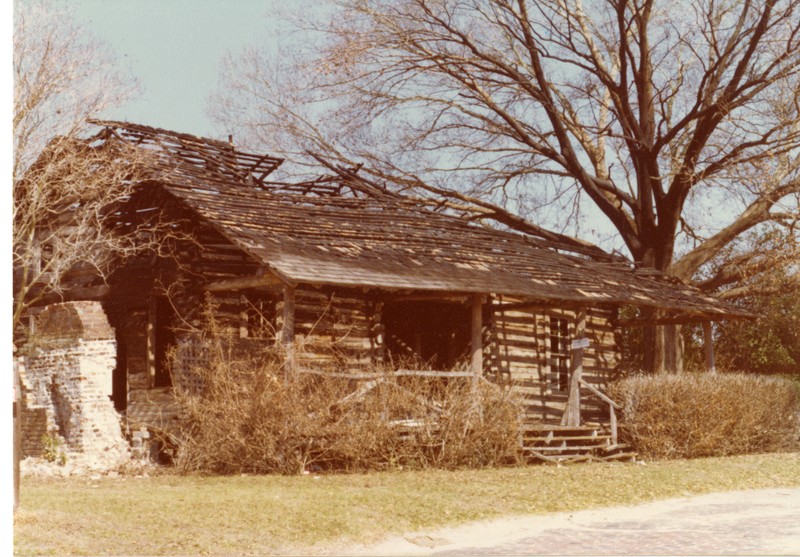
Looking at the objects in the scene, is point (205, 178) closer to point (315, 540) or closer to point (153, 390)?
point (153, 390)

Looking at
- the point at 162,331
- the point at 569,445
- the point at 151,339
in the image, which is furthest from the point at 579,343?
the point at 151,339

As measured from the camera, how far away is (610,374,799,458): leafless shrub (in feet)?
65.1

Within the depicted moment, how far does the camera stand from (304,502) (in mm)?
12516

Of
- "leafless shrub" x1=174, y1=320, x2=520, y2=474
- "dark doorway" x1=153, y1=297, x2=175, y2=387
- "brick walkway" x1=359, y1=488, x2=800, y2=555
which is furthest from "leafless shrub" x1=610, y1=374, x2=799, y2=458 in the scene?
"dark doorway" x1=153, y1=297, x2=175, y2=387

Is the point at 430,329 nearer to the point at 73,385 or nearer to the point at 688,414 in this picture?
the point at 688,414

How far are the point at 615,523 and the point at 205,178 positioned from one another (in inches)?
494

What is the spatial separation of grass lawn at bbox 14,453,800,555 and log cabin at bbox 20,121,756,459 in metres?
2.36

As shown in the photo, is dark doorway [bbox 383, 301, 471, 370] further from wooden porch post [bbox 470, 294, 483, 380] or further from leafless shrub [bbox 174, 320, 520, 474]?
leafless shrub [bbox 174, 320, 520, 474]

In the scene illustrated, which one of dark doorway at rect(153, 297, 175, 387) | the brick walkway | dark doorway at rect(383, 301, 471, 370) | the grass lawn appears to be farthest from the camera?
dark doorway at rect(383, 301, 471, 370)

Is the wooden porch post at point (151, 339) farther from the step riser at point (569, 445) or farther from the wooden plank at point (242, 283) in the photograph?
the step riser at point (569, 445)

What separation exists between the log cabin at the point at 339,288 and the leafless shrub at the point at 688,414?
830mm

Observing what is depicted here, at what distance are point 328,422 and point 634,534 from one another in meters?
6.06

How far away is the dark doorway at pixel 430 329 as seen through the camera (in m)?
23.8

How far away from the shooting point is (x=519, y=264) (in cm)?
2336
